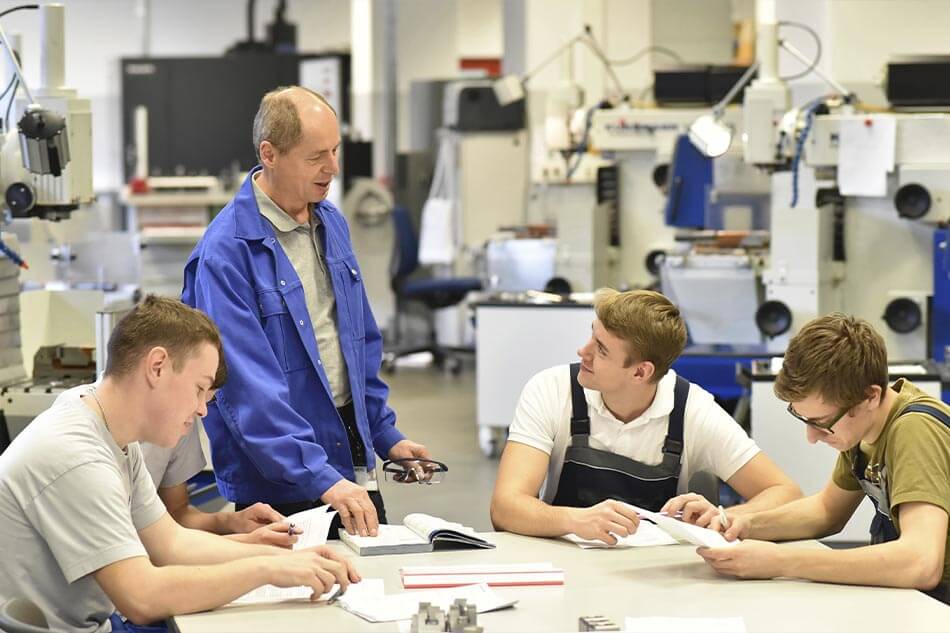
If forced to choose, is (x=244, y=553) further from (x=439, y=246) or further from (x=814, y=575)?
(x=439, y=246)

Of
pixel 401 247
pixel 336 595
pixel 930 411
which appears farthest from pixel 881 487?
pixel 401 247

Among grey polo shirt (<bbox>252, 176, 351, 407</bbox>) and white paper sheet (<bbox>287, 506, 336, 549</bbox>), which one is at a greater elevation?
grey polo shirt (<bbox>252, 176, 351, 407</bbox>)

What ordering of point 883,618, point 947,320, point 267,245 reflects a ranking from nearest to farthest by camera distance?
point 883,618 → point 267,245 → point 947,320

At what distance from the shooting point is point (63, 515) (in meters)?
2.23

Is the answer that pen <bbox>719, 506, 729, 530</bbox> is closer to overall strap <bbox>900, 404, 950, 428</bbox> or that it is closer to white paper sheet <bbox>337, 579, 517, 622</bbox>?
overall strap <bbox>900, 404, 950, 428</bbox>

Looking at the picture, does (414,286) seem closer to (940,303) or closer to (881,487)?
(940,303)

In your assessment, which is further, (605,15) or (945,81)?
(605,15)

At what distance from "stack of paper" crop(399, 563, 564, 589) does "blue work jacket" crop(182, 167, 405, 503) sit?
399 mm

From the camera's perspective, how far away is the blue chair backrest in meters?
10.0

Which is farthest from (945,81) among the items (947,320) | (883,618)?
(883,618)

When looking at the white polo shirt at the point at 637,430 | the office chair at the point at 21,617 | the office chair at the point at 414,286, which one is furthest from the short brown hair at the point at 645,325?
the office chair at the point at 414,286

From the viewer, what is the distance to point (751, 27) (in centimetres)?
1267

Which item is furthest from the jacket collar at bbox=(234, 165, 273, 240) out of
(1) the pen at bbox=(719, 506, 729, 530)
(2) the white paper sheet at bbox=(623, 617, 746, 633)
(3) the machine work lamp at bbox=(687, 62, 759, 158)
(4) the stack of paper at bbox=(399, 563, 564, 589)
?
(3) the machine work lamp at bbox=(687, 62, 759, 158)

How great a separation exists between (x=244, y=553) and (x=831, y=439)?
3.60ft
